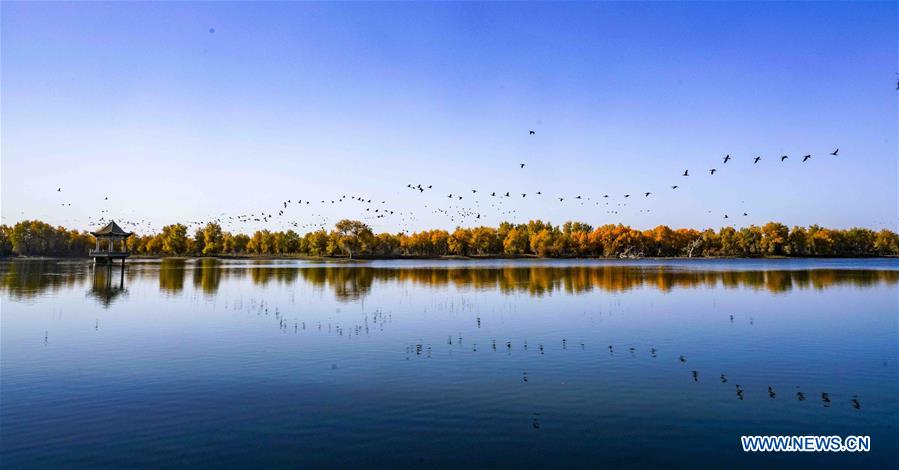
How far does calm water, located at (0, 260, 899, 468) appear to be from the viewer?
36.8 ft

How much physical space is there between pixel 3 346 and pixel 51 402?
1020cm

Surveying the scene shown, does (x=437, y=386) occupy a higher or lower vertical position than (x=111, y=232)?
lower

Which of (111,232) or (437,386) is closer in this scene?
(437,386)

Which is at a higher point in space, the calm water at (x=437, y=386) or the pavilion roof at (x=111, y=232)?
the pavilion roof at (x=111, y=232)

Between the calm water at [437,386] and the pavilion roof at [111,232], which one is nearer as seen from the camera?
the calm water at [437,386]

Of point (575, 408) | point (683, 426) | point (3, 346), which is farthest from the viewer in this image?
point (3, 346)

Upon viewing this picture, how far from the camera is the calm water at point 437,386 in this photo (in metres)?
11.2

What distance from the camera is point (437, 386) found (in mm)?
15953

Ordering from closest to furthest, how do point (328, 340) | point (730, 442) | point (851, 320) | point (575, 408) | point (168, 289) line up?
point (730, 442) → point (575, 408) → point (328, 340) → point (851, 320) → point (168, 289)

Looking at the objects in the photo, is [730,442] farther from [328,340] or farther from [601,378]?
[328,340]

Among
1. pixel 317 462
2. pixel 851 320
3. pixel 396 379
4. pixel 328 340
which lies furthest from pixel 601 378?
Result: pixel 851 320

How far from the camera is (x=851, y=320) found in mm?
29656

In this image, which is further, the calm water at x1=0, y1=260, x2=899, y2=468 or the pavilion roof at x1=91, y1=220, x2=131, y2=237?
the pavilion roof at x1=91, y1=220, x2=131, y2=237

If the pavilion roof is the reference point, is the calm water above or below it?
below
